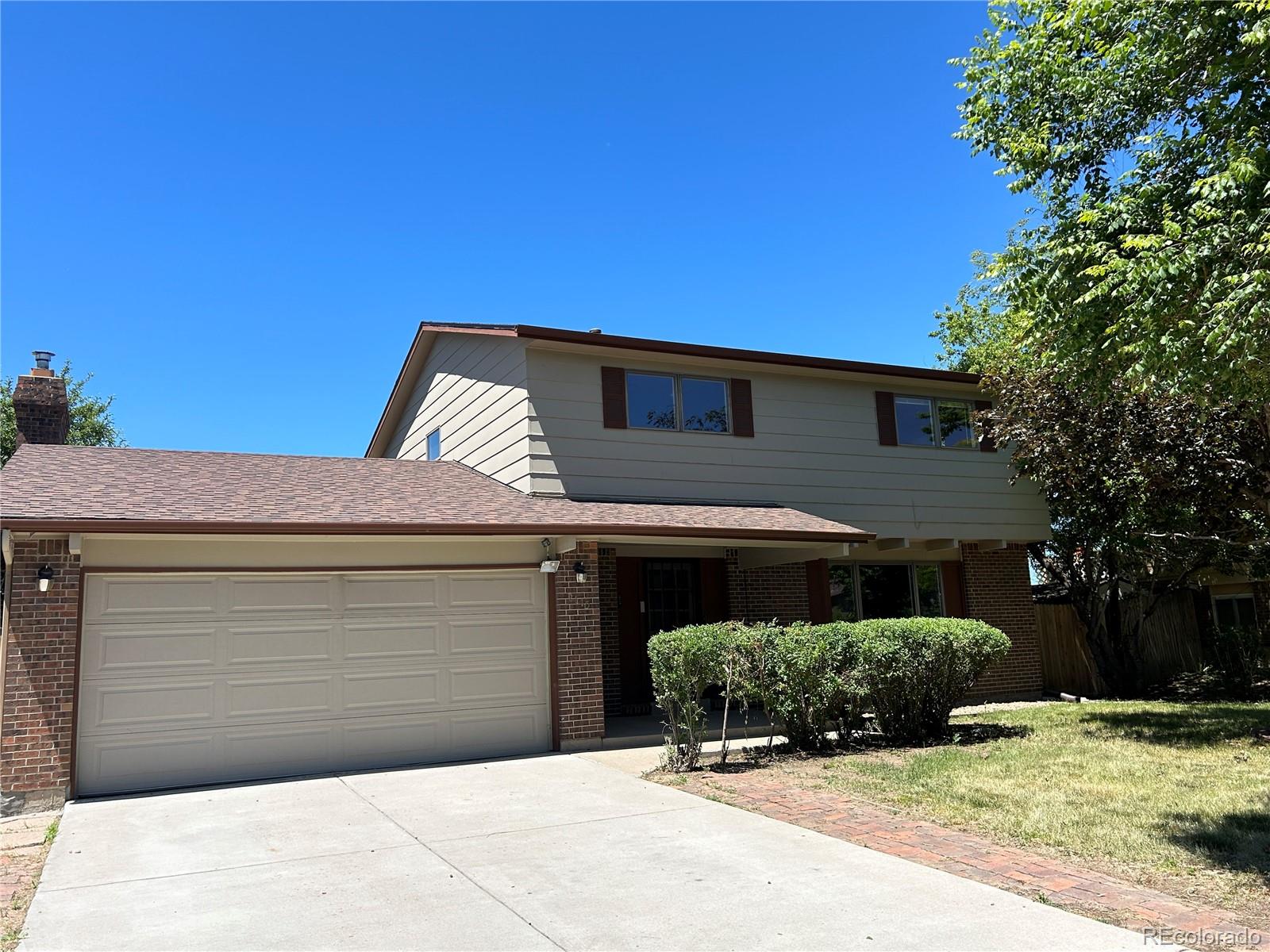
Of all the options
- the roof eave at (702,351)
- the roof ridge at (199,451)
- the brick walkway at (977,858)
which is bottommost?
the brick walkway at (977,858)

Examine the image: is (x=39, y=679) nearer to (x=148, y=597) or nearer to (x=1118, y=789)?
(x=148, y=597)

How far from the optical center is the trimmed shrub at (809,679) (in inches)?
400

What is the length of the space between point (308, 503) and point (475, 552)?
6.80 feet

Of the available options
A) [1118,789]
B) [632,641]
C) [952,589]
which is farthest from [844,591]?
[1118,789]

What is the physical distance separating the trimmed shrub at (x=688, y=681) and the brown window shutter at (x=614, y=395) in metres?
4.32

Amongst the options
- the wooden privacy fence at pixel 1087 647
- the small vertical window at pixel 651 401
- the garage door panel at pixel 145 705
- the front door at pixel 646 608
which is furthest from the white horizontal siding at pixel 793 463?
the garage door panel at pixel 145 705

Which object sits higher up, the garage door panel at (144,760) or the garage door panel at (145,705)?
the garage door panel at (145,705)

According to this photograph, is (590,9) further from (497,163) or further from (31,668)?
(31,668)

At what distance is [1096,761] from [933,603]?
7.54 m

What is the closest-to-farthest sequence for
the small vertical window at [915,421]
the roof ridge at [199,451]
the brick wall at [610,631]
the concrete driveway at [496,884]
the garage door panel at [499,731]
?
the concrete driveway at [496,884], the garage door panel at [499,731], the roof ridge at [199,451], the brick wall at [610,631], the small vertical window at [915,421]

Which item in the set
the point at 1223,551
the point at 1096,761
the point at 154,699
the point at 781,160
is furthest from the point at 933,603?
the point at 154,699

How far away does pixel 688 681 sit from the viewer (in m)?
9.81

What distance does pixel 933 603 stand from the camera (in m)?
17.0

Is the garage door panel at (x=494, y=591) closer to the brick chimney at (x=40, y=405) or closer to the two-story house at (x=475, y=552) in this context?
the two-story house at (x=475, y=552)
